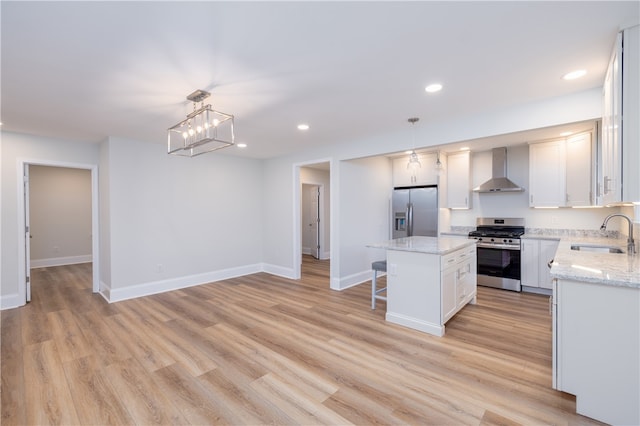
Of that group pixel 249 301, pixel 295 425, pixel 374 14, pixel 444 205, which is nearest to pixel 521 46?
pixel 374 14

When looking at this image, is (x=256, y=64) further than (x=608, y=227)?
No

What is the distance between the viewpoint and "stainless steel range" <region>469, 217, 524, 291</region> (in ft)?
15.1

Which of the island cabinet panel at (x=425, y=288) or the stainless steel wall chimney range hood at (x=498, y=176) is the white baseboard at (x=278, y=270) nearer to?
the island cabinet panel at (x=425, y=288)

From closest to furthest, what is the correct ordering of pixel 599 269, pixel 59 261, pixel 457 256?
1. pixel 599 269
2. pixel 457 256
3. pixel 59 261

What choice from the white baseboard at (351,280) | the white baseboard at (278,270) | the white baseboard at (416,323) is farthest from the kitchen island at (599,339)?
the white baseboard at (278,270)

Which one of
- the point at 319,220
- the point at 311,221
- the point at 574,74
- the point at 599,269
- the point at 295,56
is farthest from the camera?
the point at 311,221

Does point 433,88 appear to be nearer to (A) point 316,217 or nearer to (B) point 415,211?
(B) point 415,211

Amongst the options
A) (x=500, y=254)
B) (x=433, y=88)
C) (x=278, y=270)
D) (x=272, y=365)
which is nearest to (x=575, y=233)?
(x=500, y=254)

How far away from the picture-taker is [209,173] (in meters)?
5.45

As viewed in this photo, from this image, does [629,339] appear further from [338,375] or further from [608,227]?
[608,227]

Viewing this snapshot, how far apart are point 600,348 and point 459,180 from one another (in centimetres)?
383

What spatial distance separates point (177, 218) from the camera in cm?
502

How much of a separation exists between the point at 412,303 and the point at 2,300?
536cm

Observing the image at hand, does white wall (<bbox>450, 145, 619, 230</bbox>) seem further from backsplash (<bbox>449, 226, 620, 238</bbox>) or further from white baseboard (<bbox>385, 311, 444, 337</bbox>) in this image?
white baseboard (<bbox>385, 311, 444, 337</bbox>)
